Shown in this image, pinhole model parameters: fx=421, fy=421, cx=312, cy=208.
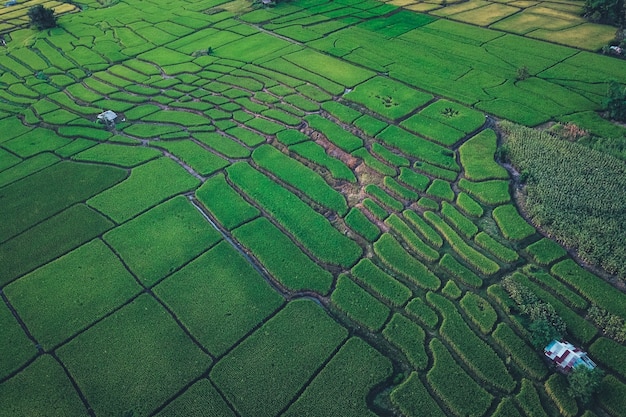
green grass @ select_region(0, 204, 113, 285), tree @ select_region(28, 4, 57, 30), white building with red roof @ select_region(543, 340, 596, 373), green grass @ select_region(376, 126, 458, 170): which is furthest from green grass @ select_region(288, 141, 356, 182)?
tree @ select_region(28, 4, 57, 30)

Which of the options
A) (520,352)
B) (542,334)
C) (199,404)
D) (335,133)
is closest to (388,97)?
(335,133)

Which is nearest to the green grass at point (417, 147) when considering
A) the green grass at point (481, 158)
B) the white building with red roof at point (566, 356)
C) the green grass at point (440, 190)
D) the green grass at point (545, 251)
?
the green grass at point (481, 158)

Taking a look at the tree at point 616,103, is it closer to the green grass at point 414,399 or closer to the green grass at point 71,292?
the green grass at point 414,399

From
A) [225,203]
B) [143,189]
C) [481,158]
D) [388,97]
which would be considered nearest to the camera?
[225,203]

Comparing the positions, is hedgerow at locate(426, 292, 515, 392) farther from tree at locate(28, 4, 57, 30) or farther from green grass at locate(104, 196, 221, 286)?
tree at locate(28, 4, 57, 30)

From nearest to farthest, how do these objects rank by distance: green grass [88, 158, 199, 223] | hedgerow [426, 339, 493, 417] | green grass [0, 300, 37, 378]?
hedgerow [426, 339, 493, 417] → green grass [0, 300, 37, 378] → green grass [88, 158, 199, 223]

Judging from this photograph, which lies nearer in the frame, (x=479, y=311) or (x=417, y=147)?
(x=479, y=311)

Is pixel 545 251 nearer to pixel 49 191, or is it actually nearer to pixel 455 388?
pixel 455 388
